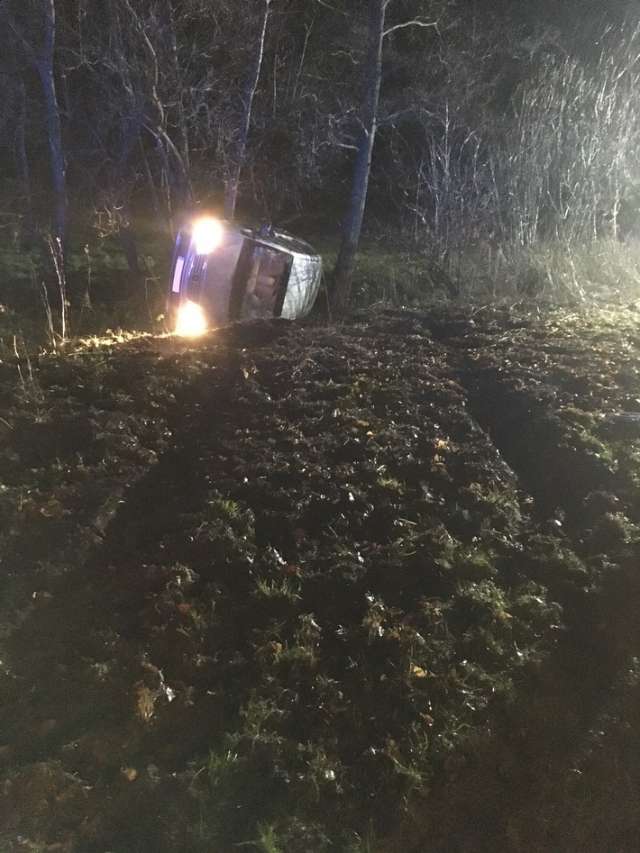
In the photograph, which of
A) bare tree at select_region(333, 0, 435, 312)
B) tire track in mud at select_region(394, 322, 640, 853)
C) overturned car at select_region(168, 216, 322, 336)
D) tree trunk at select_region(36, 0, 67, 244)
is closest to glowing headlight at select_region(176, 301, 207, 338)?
overturned car at select_region(168, 216, 322, 336)

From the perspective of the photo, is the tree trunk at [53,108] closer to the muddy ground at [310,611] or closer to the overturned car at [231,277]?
the overturned car at [231,277]

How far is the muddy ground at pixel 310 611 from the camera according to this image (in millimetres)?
2578

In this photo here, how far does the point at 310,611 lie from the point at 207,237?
6.61 m

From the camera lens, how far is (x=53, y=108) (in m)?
13.6

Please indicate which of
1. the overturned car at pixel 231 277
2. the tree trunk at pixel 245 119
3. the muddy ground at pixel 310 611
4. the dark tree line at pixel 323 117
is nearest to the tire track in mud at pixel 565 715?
the muddy ground at pixel 310 611

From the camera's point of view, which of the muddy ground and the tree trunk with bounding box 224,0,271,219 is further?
the tree trunk with bounding box 224,0,271,219

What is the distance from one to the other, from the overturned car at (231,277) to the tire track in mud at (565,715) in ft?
17.1

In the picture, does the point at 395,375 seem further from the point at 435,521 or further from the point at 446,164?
the point at 446,164

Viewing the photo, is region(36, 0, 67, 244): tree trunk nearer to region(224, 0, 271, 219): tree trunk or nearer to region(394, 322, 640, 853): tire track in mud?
region(224, 0, 271, 219): tree trunk

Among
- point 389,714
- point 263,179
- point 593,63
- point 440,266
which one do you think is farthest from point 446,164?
point 389,714

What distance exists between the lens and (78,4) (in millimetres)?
13516

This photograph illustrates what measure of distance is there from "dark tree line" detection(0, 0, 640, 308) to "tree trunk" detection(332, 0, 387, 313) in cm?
4

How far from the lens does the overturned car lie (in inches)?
345

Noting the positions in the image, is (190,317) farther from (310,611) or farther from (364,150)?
(364,150)
